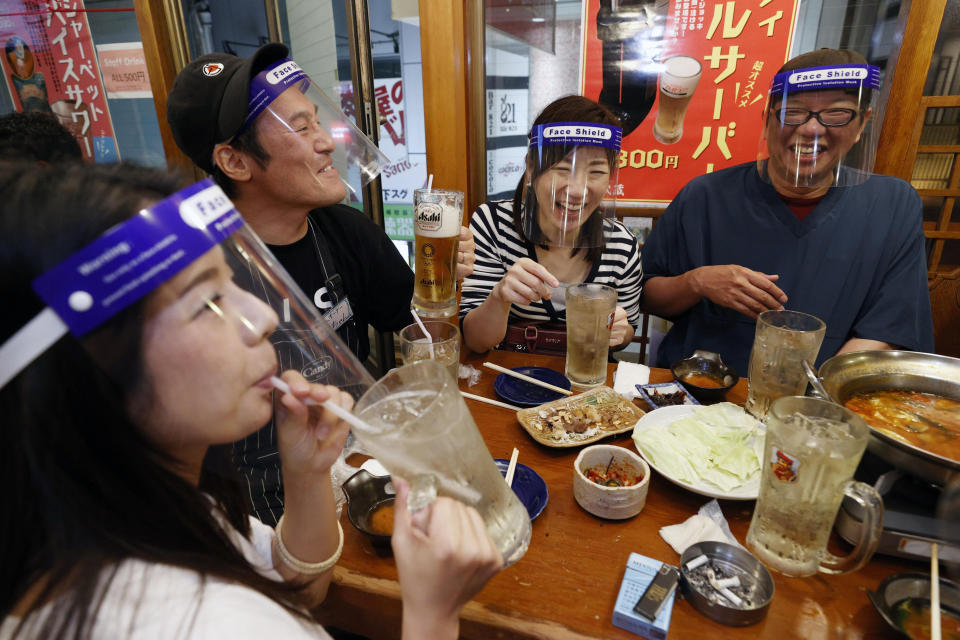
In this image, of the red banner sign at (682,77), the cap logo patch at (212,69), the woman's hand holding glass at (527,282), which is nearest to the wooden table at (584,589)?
the woman's hand holding glass at (527,282)

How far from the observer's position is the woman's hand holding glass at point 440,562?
2.27 ft

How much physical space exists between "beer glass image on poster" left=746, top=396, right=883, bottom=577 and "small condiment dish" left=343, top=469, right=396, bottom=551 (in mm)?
780

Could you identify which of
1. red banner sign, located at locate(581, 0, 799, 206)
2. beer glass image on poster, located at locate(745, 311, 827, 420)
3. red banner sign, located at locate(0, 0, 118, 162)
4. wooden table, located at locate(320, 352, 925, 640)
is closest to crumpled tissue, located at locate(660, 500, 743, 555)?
wooden table, located at locate(320, 352, 925, 640)

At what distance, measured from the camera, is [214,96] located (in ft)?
5.11

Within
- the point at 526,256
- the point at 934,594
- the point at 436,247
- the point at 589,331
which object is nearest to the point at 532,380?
the point at 589,331

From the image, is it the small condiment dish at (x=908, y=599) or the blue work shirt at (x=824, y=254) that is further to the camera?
the blue work shirt at (x=824, y=254)

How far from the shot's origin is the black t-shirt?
1854 millimetres

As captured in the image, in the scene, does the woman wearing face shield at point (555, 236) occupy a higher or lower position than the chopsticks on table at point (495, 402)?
higher

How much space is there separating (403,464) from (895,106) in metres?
3.03

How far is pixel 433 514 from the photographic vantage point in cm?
72

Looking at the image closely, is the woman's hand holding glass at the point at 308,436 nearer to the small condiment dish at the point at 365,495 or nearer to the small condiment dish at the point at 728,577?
the small condiment dish at the point at 365,495

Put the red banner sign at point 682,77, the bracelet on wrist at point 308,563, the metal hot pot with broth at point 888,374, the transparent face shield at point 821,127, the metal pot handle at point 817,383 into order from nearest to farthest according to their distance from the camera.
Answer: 1. the bracelet on wrist at point 308,563
2. the metal pot handle at point 817,383
3. the metal hot pot with broth at point 888,374
4. the transparent face shield at point 821,127
5. the red banner sign at point 682,77

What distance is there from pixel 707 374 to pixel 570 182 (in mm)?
899

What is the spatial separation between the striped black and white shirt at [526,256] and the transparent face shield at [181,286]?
1551mm
